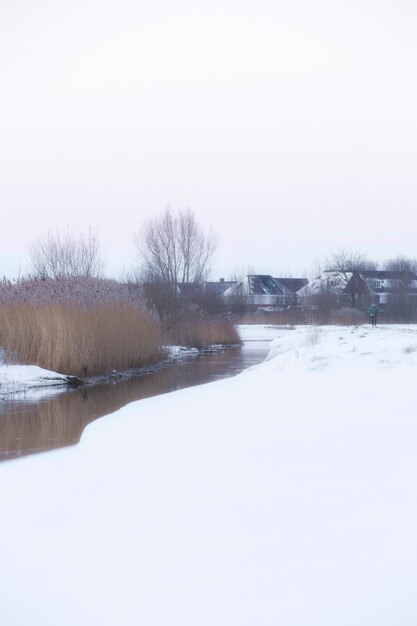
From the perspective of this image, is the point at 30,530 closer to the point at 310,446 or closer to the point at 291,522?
the point at 291,522

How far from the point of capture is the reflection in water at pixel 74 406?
8.03 m

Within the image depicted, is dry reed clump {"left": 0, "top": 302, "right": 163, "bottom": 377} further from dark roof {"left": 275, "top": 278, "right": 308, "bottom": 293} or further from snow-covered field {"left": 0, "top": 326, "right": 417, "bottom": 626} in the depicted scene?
dark roof {"left": 275, "top": 278, "right": 308, "bottom": 293}

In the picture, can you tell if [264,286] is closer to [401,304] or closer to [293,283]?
[293,283]

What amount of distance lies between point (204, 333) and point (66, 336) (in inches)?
518

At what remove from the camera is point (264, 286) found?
75375 mm

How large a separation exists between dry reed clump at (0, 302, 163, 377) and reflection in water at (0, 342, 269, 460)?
3.15ft

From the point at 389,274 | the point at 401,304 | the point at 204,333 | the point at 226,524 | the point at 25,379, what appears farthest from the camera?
the point at 389,274

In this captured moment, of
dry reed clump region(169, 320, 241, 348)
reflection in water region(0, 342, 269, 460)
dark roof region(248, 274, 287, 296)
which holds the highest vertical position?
dark roof region(248, 274, 287, 296)

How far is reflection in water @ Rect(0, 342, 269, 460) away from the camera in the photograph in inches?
316

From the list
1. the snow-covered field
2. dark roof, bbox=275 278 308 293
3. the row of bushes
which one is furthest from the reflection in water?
dark roof, bbox=275 278 308 293

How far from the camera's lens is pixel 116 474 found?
4.77 metres

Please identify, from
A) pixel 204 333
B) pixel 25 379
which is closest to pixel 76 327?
pixel 25 379

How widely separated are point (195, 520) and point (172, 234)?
33.6 meters

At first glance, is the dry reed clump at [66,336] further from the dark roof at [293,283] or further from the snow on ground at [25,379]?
the dark roof at [293,283]
